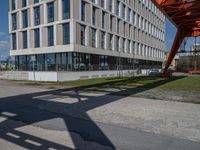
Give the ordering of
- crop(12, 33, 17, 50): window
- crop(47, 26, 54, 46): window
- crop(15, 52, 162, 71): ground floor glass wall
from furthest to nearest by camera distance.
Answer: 1. crop(12, 33, 17, 50): window
2. crop(47, 26, 54, 46): window
3. crop(15, 52, 162, 71): ground floor glass wall

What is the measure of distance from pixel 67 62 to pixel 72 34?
394 centimetres

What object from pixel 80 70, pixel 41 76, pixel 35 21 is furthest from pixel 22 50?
pixel 80 70

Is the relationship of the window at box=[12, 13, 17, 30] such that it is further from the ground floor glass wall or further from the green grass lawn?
the green grass lawn

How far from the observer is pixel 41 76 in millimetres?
26922

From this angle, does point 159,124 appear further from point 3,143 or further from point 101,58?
point 101,58

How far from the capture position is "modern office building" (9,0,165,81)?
93.2ft

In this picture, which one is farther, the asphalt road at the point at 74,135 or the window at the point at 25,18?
the window at the point at 25,18

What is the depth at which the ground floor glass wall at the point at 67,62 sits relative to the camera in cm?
2819

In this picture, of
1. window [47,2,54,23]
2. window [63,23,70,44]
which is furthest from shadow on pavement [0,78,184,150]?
window [47,2,54,23]

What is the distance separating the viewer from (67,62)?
28.4m

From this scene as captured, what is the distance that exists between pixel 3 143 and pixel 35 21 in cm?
3073

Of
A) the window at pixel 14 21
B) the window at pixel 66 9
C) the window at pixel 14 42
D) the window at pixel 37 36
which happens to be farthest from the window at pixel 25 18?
the window at pixel 66 9

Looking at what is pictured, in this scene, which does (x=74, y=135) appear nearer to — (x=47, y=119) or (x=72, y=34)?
(x=47, y=119)

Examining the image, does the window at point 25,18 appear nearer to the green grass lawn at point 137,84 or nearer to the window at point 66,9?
the window at point 66,9
